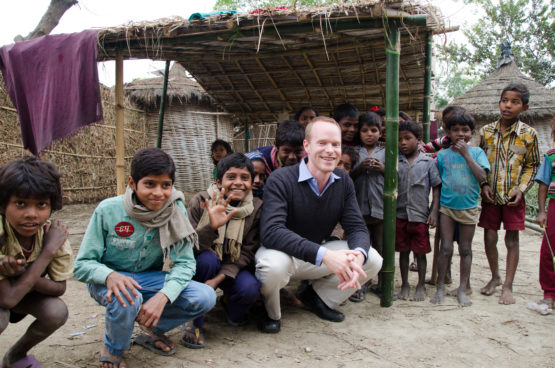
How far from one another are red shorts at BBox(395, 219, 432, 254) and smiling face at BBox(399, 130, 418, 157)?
631 mm

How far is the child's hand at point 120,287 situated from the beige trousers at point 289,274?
2.83 ft

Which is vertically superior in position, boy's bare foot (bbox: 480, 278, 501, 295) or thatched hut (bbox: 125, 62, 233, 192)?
thatched hut (bbox: 125, 62, 233, 192)

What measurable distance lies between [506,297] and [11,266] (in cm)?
357

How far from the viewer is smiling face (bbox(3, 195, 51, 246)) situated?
6.34 ft

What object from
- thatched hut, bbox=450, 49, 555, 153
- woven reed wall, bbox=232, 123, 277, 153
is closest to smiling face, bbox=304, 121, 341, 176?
woven reed wall, bbox=232, 123, 277, 153

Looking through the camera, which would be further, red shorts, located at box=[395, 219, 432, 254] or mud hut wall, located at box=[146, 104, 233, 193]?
mud hut wall, located at box=[146, 104, 233, 193]

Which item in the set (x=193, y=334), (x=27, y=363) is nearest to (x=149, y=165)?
(x=193, y=334)

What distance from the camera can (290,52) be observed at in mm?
4535

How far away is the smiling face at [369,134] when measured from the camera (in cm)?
374

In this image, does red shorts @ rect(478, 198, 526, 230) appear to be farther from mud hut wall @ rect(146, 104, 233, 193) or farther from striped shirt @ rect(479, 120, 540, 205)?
mud hut wall @ rect(146, 104, 233, 193)

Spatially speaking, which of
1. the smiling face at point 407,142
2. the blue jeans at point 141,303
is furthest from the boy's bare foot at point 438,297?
the blue jeans at point 141,303

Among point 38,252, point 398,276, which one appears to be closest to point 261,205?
point 38,252

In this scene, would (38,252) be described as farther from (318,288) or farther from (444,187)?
(444,187)

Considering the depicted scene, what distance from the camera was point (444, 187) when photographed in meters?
3.49
